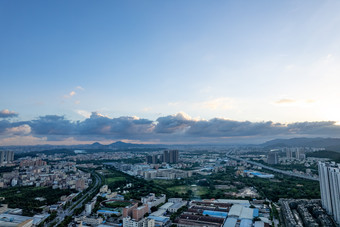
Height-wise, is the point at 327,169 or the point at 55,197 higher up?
the point at 327,169

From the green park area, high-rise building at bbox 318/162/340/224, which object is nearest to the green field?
high-rise building at bbox 318/162/340/224

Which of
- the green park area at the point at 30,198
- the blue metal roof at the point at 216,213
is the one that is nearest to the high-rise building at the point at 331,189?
the blue metal roof at the point at 216,213

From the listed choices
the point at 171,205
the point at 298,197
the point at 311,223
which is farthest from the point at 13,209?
the point at 298,197

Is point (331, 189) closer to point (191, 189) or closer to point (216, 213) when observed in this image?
point (216, 213)

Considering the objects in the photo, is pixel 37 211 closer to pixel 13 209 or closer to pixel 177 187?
pixel 13 209

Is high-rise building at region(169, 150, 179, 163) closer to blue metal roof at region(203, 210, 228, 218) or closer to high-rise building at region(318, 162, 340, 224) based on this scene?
blue metal roof at region(203, 210, 228, 218)

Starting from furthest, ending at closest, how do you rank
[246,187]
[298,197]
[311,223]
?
[246,187] < [298,197] < [311,223]

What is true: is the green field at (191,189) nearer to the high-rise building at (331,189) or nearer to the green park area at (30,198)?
the high-rise building at (331,189)

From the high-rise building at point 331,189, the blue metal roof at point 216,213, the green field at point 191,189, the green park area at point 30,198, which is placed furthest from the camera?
the green field at point 191,189
